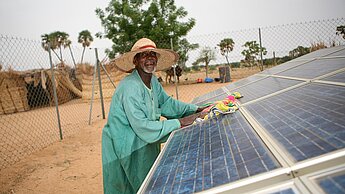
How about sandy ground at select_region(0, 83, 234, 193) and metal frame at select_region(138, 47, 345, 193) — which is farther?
sandy ground at select_region(0, 83, 234, 193)

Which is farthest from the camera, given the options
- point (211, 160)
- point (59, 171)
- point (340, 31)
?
point (340, 31)

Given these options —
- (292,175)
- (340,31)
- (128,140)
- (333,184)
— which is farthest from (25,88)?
(340,31)

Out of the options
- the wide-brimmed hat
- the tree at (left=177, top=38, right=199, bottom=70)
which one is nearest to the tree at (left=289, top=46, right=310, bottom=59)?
the tree at (left=177, top=38, right=199, bottom=70)

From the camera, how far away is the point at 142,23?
58.9 feet

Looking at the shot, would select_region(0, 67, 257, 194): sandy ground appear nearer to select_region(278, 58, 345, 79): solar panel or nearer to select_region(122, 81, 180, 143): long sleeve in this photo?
select_region(122, 81, 180, 143): long sleeve

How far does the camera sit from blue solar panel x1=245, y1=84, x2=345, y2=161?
3.36 ft

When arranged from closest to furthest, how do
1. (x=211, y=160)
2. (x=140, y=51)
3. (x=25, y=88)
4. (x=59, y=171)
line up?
1. (x=211, y=160)
2. (x=140, y=51)
3. (x=59, y=171)
4. (x=25, y=88)

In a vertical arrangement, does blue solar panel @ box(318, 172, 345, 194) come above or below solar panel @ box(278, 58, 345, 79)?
below

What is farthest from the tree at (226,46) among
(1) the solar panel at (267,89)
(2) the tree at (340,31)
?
(1) the solar panel at (267,89)

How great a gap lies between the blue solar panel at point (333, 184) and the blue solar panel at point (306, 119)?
6.3 inches

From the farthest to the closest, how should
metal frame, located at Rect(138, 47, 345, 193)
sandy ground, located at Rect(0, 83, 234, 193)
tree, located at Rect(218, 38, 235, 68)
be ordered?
tree, located at Rect(218, 38, 235, 68), sandy ground, located at Rect(0, 83, 234, 193), metal frame, located at Rect(138, 47, 345, 193)

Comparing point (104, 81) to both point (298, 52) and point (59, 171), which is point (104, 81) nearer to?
point (59, 171)

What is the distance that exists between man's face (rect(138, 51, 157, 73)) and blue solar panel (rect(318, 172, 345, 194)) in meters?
2.02

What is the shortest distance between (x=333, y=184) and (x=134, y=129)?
157 cm
